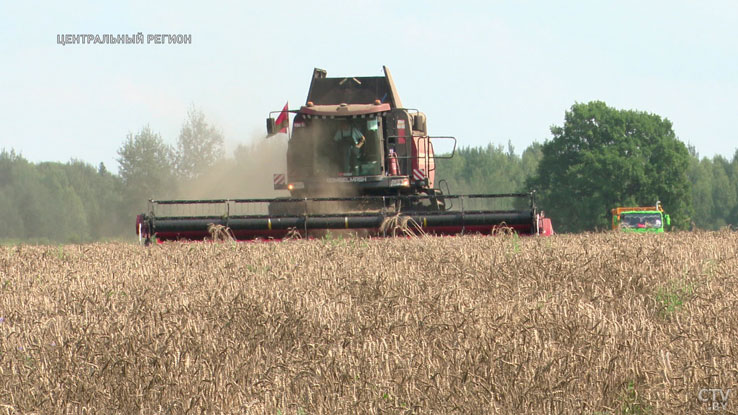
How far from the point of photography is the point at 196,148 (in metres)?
65.7

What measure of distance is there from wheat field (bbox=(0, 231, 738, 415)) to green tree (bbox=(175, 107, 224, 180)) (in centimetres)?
5792

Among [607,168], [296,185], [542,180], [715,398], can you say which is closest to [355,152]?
[296,185]

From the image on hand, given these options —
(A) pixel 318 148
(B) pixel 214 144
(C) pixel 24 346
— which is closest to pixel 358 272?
(C) pixel 24 346

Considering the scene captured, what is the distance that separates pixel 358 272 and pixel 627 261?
2.42 meters

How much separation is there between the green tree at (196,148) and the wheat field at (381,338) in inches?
2280

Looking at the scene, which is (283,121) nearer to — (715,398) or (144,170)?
(715,398)

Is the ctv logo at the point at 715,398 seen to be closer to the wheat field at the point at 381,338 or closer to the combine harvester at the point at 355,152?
the wheat field at the point at 381,338

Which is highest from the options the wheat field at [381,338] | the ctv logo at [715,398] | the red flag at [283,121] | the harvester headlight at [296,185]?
the red flag at [283,121]

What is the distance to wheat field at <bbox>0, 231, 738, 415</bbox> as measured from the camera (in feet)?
11.3

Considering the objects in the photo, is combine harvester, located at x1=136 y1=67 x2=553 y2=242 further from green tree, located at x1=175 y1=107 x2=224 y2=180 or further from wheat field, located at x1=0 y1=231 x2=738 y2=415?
green tree, located at x1=175 y1=107 x2=224 y2=180

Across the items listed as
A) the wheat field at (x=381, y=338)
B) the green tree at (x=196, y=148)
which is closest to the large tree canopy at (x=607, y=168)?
the green tree at (x=196, y=148)

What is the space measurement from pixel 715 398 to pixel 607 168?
1922 inches

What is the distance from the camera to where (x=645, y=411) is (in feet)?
10.9

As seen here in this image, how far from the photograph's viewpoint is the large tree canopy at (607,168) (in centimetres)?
5028
